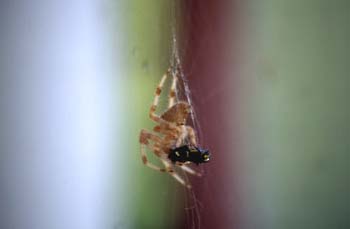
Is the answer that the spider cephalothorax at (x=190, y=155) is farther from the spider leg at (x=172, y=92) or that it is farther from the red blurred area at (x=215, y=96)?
the red blurred area at (x=215, y=96)

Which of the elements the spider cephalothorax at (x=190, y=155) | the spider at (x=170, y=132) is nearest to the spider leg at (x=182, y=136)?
the spider at (x=170, y=132)

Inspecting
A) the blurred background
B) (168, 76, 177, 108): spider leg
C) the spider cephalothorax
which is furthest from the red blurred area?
the spider cephalothorax

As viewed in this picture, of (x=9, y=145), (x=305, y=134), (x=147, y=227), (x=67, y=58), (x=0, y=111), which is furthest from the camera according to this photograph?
(x=305, y=134)

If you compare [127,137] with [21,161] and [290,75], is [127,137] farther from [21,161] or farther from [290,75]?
[290,75]

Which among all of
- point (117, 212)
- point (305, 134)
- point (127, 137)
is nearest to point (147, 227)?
point (117, 212)

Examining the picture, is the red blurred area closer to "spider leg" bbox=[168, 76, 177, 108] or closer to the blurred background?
the blurred background

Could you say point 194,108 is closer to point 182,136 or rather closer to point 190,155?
point 182,136

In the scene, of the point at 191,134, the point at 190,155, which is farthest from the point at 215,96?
the point at 190,155
